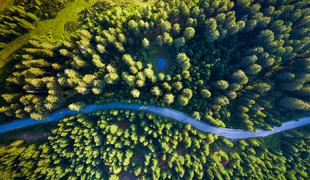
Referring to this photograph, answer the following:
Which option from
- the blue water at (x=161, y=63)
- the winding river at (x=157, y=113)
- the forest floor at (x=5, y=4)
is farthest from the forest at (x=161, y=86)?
the winding river at (x=157, y=113)

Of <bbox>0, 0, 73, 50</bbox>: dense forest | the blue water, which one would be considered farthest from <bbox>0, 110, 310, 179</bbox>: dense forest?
<bbox>0, 0, 73, 50</bbox>: dense forest

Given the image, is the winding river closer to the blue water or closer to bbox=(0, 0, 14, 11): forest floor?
the blue water

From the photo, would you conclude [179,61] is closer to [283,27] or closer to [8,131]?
[283,27]

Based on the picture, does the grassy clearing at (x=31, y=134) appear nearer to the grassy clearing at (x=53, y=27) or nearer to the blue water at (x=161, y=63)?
the grassy clearing at (x=53, y=27)

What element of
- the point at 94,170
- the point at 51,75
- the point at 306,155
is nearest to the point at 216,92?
the point at 306,155

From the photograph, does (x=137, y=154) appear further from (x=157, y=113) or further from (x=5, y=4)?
(x=5, y=4)

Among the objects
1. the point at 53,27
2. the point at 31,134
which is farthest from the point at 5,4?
the point at 31,134
